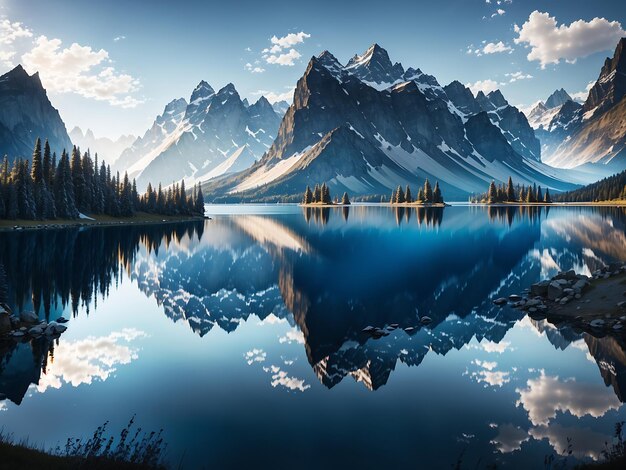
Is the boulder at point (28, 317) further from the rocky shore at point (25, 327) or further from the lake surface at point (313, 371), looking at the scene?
the lake surface at point (313, 371)

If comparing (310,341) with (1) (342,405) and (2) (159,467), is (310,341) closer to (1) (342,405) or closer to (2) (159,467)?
(1) (342,405)

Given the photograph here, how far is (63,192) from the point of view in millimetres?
127438

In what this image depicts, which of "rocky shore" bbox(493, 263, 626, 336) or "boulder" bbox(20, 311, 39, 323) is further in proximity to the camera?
"rocky shore" bbox(493, 263, 626, 336)

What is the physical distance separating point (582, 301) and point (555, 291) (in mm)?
2934

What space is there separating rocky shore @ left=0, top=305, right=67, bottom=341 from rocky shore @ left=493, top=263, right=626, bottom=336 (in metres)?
34.3

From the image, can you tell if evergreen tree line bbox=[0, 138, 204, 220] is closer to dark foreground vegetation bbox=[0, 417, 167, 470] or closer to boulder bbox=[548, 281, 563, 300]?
dark foreground vegetation bbox=[0, 417, 167, 470]

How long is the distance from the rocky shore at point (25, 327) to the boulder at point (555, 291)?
125ft

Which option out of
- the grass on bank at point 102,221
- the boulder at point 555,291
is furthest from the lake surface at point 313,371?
the grass on bank at point 102,221

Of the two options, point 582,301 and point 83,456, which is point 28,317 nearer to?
point 83,456

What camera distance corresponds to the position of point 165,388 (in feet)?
68.8

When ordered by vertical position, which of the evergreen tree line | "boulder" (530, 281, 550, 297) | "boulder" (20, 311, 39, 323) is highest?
the evergreen tree line

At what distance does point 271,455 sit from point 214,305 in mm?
25112

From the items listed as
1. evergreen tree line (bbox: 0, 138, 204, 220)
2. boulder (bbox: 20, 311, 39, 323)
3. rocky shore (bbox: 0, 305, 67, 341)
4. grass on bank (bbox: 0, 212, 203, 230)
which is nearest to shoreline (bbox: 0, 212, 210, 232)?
grass on bank (bbox: 0, 212, 203, 230)

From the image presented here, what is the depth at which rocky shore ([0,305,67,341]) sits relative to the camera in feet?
89.3
